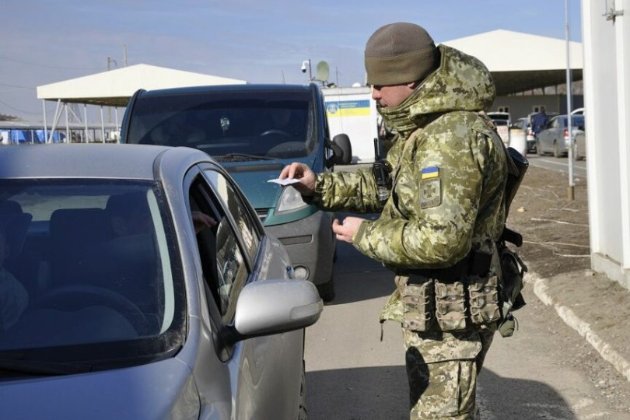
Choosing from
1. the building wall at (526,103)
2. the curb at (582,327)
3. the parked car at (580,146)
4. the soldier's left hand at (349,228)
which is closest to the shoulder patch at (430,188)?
the soldier's left hand at (349,228)

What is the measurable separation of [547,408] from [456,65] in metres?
2.79

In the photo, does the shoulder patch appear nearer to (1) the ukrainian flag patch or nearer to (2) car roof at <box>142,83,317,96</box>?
(1) the ukrainian flag patch

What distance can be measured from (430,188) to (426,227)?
0.42 ft

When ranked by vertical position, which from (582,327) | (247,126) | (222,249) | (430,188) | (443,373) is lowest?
(582,327)

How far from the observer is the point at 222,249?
3357mm

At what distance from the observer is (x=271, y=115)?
8.96m

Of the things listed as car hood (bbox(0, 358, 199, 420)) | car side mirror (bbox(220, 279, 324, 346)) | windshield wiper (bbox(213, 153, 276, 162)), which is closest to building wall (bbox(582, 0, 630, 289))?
windshield wiper (bbox(213, 153, 276, 162))

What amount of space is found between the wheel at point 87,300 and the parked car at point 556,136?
29605mm

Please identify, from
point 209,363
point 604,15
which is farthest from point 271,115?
point 209,363

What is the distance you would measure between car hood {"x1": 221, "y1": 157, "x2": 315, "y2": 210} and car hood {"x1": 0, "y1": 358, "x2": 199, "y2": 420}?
5.28 metres

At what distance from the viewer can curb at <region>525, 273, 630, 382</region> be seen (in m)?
5.68

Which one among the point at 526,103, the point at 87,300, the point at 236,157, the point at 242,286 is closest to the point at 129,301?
the point at 87,300

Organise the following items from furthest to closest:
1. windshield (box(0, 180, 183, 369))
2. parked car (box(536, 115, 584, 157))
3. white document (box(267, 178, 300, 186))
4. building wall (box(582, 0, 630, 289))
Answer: parked car (box(536, 115, 584, 157))
building wall (box(582, 0, 630, 289))
white document (box(267, 178, 300, 186))
windshield (box(0, 180, 183, 369))

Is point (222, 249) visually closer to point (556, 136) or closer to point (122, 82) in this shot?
point (556, 136)
